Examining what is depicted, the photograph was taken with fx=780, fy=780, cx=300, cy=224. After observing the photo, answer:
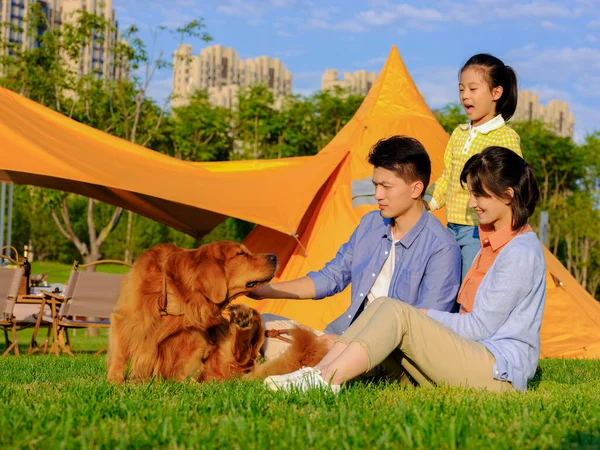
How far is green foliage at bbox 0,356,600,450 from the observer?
94.7 inches

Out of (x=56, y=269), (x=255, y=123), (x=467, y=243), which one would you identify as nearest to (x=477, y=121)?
(x=467, y=243)

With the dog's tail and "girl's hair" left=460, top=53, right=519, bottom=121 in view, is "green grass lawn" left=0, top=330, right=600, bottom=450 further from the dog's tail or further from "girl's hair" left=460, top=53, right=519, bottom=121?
"girl's hair" left=460, top=53, right=519, bottom=121

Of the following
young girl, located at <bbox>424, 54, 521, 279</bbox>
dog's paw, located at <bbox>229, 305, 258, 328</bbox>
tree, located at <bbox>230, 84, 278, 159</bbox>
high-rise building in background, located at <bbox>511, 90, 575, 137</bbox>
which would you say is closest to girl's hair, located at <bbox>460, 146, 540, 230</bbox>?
young girl, located at <bbox>424, 54, 521, 279</bbox>

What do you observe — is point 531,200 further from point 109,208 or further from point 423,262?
point 109,208

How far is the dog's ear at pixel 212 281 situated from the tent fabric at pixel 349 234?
3278 millimetres

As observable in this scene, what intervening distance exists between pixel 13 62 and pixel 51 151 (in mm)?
10175

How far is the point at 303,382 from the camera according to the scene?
128 inches

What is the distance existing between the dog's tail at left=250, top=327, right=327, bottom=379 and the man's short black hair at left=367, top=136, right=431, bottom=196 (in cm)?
97

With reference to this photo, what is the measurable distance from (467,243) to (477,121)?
0.76 metres

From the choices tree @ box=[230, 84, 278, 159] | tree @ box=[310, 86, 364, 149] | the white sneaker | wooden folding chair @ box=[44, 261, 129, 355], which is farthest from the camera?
tree @ box=[310, 86, 364, 149]

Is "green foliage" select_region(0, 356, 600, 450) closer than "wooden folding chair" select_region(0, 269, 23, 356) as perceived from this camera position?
Yes

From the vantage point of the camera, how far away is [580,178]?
3145cm

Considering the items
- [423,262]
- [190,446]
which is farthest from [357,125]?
[190,446]

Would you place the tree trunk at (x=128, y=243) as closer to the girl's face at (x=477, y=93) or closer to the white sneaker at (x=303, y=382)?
the girl's face at (x=477, y=93)
